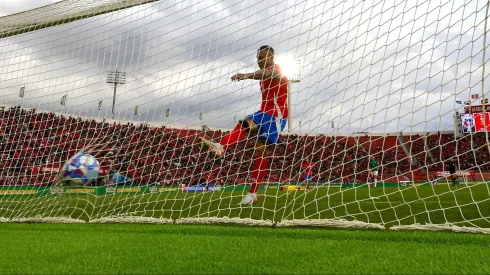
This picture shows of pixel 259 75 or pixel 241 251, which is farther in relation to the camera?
pixel 259 75

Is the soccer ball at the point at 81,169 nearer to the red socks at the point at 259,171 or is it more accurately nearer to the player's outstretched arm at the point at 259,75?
the red socks at the point at 259,171

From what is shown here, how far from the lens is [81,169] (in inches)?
184

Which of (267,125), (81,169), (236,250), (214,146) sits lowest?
(236,250)

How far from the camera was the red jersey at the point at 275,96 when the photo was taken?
15.7ft

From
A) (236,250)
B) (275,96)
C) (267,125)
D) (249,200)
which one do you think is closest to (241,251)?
(236,250)

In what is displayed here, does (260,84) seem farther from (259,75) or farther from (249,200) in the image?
(249,200)

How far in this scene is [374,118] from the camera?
13.5 feet

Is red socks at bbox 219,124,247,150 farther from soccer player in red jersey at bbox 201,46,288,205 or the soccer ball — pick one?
the soccer ball

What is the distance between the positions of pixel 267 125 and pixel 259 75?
0.63 meters

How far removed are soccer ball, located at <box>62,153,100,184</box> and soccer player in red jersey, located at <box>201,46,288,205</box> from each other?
1471mm

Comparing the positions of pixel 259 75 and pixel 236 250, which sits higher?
pixel 259 75

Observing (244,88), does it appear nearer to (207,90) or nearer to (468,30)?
(207,90)

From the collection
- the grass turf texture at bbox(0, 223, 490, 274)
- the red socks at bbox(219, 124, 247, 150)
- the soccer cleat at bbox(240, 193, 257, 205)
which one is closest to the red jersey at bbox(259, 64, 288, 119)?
the red socks at bbox(219, 124, 247, 150)

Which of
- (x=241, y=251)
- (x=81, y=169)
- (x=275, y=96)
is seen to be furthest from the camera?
(x=275, y=96)
